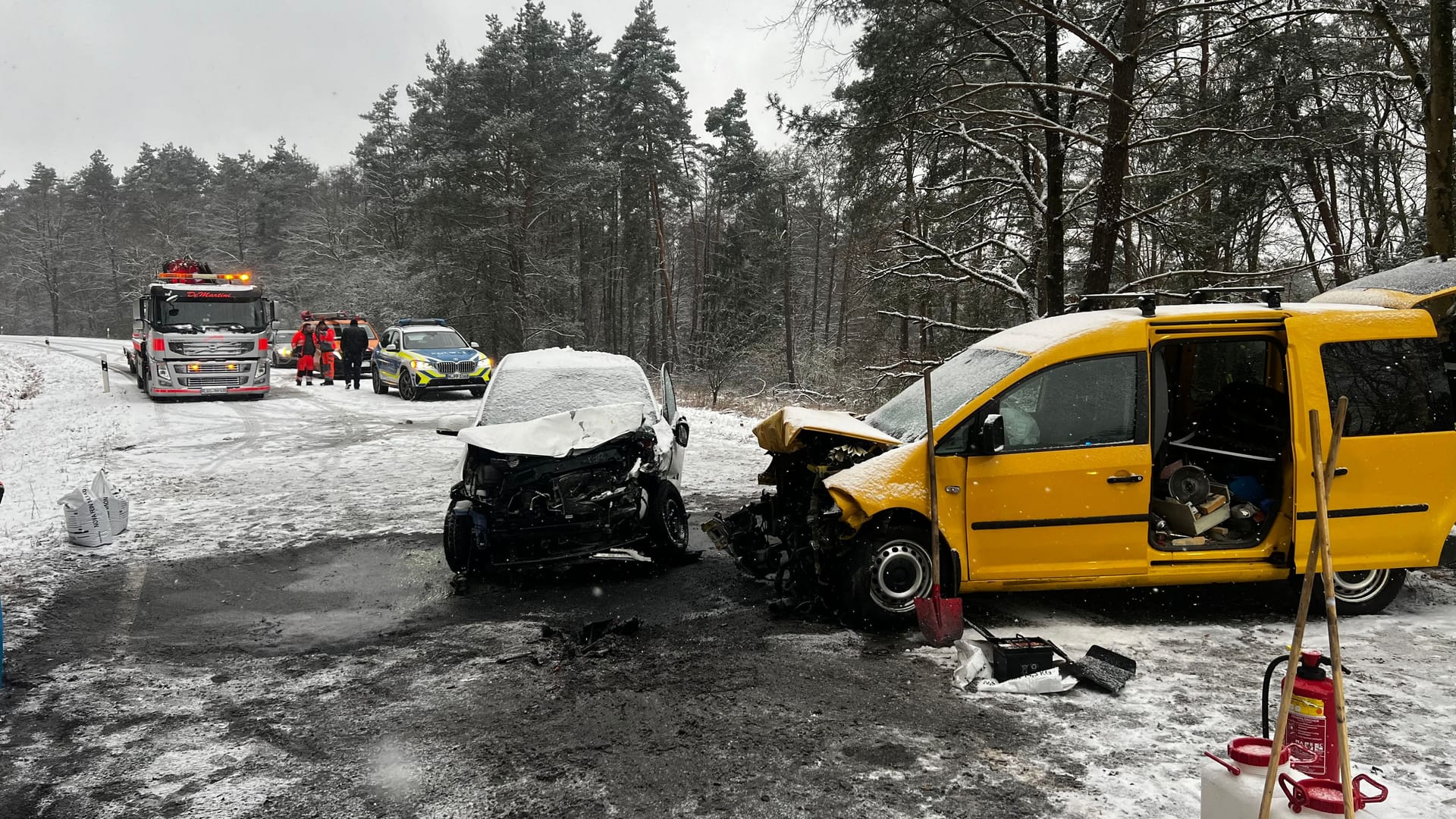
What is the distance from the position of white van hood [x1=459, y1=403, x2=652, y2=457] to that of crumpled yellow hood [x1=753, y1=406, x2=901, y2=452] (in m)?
1.13

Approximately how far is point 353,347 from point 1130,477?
21.2 meters

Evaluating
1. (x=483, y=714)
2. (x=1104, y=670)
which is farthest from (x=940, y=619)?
(x=483, y=714)

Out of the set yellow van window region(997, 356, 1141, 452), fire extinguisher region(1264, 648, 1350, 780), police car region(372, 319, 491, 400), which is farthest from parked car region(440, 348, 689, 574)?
police car region(372, 319, 491, 400)

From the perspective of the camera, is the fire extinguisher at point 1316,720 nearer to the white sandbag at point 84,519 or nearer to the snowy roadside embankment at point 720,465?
the snowy roadside embankment at point 720,465

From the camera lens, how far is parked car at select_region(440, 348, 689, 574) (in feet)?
20.3

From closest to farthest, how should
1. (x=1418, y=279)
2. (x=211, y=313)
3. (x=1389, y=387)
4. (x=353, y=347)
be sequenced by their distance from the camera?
(x=1389, y=387)
(x=1418, y=279)
(x=211, y=313)
(x=353, y=347)

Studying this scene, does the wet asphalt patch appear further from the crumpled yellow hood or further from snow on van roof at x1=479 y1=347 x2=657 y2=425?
snow on van roof at x1=479 y1=347 x2=657 y2=425

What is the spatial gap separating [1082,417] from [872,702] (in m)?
2.25

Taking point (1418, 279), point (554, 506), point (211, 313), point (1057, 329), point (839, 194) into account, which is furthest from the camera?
point (211, 313)

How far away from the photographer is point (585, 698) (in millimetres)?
4277

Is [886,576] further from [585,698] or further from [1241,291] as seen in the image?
[1241,291]

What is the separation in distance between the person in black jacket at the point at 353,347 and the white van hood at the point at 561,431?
17105mm

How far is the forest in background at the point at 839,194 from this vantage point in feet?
36.5

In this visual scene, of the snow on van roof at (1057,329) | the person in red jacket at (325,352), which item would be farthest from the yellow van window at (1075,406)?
the person in red jacket at (325,352)
